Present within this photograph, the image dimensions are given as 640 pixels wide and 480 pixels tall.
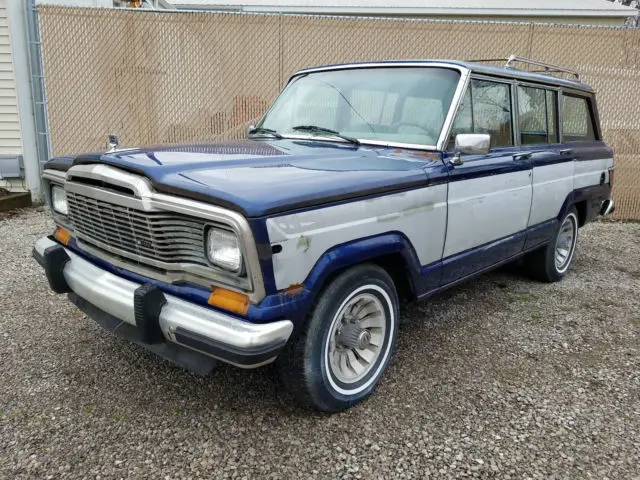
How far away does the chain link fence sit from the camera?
7195 mm

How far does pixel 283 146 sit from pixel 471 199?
125cm

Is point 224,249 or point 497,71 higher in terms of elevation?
point 497,71

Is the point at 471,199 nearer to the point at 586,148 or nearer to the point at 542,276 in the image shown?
the point at 542,276

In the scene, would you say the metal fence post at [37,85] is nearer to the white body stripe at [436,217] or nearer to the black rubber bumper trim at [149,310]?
the black rubber bumper trim at [149,310]

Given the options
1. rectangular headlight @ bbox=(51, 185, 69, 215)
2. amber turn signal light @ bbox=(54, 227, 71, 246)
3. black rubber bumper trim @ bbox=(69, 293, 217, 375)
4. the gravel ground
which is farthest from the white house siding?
black rubber bumper trim @ bbox=(69, 293, 217, 375)

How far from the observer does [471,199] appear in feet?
10.7

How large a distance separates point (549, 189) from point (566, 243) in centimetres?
118

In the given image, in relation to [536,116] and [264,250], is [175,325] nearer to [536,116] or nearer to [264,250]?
[264,250]

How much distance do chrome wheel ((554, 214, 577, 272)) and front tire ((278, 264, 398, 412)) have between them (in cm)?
290

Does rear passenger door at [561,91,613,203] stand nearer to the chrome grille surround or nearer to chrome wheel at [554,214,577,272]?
chrome wheel at [554,214,577,272]

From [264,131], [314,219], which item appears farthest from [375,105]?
[314,219]

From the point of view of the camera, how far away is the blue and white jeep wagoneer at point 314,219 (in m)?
2.14

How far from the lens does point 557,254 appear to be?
16.6ft

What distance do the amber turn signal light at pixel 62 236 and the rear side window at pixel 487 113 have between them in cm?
244
